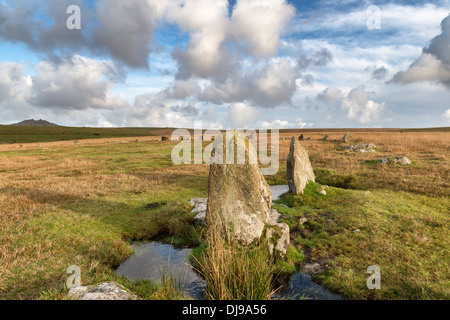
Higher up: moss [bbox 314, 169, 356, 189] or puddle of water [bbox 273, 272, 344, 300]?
moss [bbox 314, 169, 356, 189]

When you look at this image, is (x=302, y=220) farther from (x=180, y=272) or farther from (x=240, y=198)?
(x=180, y=272)

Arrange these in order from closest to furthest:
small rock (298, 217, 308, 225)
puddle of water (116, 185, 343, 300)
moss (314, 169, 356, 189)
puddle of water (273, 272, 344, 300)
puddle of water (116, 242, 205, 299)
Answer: puddle of water (273, 272, 344, 300), puddle of water (116, 185, 343, 300), puddle of water (116, 242, 205, 299), small rock (298, 217, 308, 225), moss (314, 169, 356, 189)

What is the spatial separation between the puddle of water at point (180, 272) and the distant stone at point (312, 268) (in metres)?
0.21

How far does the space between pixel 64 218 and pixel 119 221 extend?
270cm

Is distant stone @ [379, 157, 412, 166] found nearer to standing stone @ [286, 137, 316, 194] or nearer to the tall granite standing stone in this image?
standing stone @ [286, 137, 316, 194]

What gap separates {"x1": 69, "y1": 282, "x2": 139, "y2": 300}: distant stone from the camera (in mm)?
5559

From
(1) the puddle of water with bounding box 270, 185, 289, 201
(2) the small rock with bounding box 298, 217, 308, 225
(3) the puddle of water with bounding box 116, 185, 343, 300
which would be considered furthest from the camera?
(1) the puddle of water with bounding box 270, 185, 289, 201

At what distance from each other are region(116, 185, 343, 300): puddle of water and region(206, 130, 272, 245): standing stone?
189 centimetres

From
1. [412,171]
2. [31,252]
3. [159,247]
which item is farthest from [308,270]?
[412,171]

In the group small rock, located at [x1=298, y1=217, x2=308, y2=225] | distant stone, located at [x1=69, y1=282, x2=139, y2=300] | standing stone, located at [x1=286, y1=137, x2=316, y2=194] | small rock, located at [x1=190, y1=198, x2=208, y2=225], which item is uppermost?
standing stone, located at [x1=286, y1=137, x2=316, y2=194]

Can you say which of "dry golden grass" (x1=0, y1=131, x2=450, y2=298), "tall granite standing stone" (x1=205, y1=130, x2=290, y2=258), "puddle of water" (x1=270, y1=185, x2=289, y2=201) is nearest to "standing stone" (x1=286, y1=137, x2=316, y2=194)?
"puddle of water" (x1=270, y1=185, x2=289, y2=201)

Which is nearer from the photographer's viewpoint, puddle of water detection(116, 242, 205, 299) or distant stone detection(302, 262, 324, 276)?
puddle of water detection(116, 242, 205, 299)

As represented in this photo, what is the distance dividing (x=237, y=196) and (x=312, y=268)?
374 centimetres
